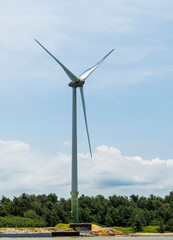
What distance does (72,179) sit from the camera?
286ft

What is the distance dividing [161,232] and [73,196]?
36050 millimetres

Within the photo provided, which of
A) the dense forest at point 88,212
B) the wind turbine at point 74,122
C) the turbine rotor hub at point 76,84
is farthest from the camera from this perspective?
the dense forest at point 88,212

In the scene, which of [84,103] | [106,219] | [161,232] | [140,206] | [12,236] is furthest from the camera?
[140,206]

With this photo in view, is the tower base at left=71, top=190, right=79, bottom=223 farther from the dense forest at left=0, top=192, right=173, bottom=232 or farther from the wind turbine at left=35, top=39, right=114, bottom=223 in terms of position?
the dense forest at left=0, top=192, right=173, bottom=232

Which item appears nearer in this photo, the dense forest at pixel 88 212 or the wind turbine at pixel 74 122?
the wind turbine at pixel 74 122

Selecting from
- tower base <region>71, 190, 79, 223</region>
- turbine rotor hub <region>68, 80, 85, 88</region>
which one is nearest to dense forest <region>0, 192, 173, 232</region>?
tower base <region>71, 190, 79, 223</region>

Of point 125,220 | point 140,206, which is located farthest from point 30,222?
point 140,206

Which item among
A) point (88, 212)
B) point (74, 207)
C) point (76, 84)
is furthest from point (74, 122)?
point (88, 212)

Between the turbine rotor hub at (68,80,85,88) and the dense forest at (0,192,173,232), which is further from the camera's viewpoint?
the dense forest at (0,192,173,232)

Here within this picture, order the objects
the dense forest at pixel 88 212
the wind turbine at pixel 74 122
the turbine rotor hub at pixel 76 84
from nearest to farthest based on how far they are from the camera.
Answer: the wind turbine at pixel 74 122 < the turbine rotor hub at pixel 76 84 < the dense forest at pixel 88 212

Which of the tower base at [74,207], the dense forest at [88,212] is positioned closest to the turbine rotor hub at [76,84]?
the tower base at [74,207]

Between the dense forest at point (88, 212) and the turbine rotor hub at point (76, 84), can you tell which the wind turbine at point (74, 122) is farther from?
the dense forest at point (88, 212)

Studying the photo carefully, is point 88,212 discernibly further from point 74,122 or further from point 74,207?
point 74,122

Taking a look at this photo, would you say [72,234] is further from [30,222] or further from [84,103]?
[84,103]
